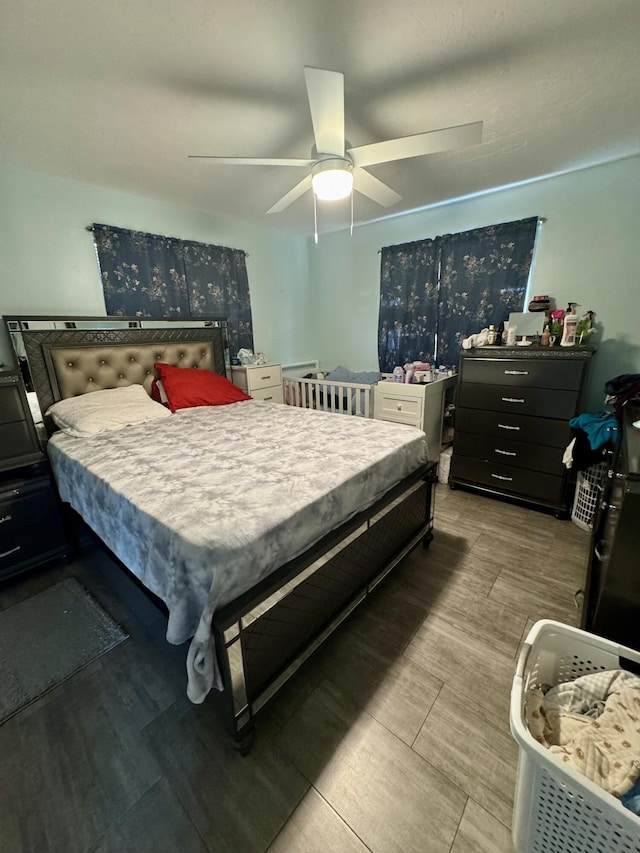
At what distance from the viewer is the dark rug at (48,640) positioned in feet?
4.43

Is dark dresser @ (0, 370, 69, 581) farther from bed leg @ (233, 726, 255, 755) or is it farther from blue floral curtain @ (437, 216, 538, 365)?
blue floral curtain @ (437, 216, 538, 365)

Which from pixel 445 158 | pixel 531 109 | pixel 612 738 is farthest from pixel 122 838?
pixel 445 158

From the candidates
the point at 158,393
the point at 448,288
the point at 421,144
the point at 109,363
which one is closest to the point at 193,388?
the point at 158,393

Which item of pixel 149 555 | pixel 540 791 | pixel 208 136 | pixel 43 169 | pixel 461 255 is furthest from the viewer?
pixel 461 255

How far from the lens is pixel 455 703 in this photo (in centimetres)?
125

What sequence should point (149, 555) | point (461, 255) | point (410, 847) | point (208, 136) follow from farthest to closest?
point (461, 255)
point (208, 136)
point (149, 555)
point (410, 847)

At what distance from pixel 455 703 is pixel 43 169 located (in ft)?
12.0

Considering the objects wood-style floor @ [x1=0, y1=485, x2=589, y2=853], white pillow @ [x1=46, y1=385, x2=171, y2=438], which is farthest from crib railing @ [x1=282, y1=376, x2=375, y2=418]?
wood-style floor @ [x1=0, y1=485, x2=589, y2=853]

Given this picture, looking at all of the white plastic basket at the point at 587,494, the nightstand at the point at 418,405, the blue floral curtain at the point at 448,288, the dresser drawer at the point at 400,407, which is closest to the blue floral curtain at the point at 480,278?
the blue floral curtain at the point at 448,288

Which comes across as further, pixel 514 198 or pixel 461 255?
pixel 461 255

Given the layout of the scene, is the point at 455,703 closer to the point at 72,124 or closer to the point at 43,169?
the point at 72,124

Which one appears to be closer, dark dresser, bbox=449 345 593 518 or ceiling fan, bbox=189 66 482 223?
ceiling fan, bbox=189 66 482 223

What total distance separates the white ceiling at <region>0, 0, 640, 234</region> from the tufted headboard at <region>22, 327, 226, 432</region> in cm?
106

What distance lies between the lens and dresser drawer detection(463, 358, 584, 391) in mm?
2242
